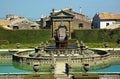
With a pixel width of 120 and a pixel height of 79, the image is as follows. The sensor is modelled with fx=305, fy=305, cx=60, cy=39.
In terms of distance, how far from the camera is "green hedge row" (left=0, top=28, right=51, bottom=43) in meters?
60.3

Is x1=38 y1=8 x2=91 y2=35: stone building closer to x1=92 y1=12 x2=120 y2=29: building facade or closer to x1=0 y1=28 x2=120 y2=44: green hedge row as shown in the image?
x1=0 y1=28 x2=120 y2=44: green hedge row

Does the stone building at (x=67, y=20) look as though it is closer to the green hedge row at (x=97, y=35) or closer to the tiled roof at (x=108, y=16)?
the green hedge row at (x=97, y=35)

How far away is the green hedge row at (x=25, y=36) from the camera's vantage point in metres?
60.3

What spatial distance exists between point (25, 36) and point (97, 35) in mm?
14311

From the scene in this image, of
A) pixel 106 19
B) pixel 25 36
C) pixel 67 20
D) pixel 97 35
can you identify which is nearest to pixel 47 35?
pixel 25 36

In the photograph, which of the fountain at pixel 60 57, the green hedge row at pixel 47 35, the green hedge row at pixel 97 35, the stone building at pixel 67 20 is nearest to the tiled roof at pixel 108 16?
the stone building at pixel 67 20

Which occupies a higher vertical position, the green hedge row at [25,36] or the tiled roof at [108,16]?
the tiled roof at [108,16]

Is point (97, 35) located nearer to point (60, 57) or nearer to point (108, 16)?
point (108, 16)

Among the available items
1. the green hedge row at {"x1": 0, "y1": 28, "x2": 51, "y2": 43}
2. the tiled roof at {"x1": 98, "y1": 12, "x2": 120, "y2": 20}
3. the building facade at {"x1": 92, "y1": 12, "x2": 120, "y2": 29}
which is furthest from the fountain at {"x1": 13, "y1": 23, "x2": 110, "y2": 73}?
the tiled roof at {"x1": 98, "y1": 12, "x2": 120, "y2": 20}

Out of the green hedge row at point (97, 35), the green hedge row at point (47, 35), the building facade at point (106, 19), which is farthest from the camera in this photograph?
the building facade at point (106, 19)

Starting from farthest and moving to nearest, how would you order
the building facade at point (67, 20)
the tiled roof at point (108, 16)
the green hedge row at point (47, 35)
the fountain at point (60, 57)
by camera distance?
the tiled roof at point (108, 16)
the building facade at point (67, 20)
the green hedge row at point (47, 35)
the fountain at point (60, 57)

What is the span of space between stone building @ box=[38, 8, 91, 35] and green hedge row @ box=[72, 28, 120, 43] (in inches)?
95.0

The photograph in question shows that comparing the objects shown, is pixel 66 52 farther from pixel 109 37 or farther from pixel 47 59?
pixel 109 37

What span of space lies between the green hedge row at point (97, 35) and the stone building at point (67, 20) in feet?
7.92
